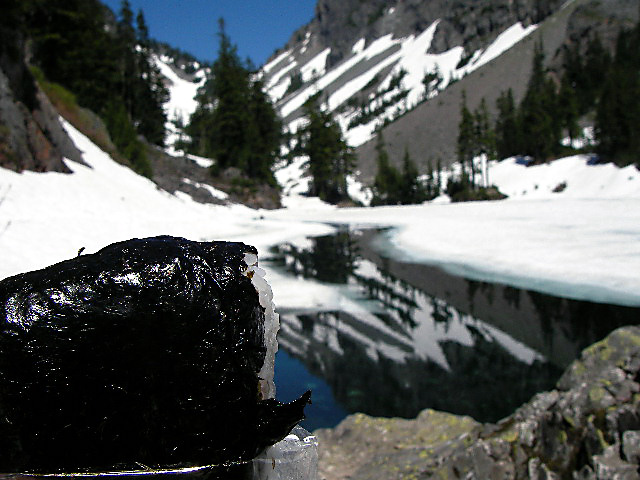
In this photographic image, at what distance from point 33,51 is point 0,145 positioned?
49.3 ft

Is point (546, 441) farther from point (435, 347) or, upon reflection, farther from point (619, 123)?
point (619, 123)

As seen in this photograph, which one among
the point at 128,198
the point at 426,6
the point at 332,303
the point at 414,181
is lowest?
the point at 332,303

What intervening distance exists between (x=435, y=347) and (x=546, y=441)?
228cm

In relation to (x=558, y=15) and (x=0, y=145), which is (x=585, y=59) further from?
(x=0, y=145)

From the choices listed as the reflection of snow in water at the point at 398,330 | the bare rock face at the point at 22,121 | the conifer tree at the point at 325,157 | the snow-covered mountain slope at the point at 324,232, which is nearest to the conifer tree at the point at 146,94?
the conifer tree at the point at 325,157

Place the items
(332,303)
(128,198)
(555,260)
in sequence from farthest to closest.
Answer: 1. (128,198)
2. (555,260)
3. (332,303)

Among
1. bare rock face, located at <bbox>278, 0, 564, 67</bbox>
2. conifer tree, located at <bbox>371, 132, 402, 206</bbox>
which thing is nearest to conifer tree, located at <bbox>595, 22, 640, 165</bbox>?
conifer tree, located at <bbox>371, 132, 402, 206</bbox>

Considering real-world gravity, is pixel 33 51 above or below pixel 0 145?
above

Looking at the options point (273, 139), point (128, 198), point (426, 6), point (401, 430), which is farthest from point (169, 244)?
point (426, 6)

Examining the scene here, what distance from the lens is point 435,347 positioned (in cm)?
478

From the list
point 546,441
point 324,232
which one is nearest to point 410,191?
point 324,232

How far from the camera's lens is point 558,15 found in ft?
344

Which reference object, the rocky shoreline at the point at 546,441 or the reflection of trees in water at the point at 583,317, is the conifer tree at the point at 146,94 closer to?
the reflection of trees in water at the point at 583,317

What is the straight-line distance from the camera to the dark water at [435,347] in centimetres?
394
